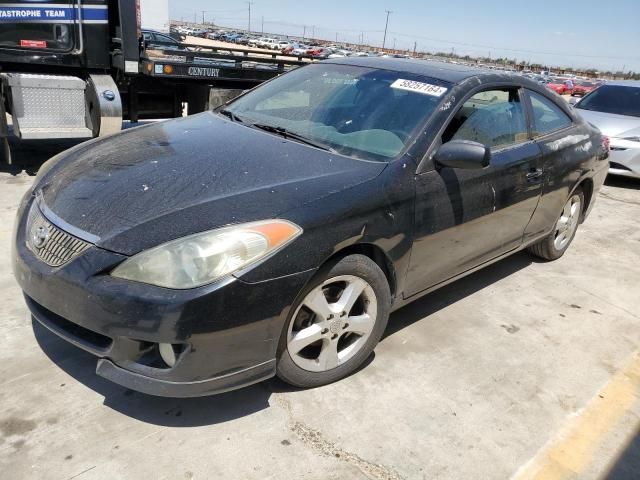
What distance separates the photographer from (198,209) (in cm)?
225

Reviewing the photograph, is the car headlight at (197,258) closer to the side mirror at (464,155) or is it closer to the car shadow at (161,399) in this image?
the car shadow at (161,399)

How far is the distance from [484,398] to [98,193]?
7.19 feet

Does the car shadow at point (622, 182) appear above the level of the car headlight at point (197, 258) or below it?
below

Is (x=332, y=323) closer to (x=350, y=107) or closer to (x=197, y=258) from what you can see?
(x=197, y=258)

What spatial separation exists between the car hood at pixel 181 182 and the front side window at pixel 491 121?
0.72 meters

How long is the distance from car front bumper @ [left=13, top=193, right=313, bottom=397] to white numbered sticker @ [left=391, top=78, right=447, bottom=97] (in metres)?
1.52

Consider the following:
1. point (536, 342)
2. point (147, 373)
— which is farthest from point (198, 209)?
point (536, 342)

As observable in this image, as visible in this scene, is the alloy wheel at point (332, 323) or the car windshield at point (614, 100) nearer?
the alloy wheel at point (332, 323)

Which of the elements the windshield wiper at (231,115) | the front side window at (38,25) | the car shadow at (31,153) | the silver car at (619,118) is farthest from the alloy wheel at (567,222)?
the front side window at (38,25)

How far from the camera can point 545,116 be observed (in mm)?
4008

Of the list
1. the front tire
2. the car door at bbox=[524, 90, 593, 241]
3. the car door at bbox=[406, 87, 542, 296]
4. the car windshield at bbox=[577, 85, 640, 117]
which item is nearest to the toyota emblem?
the front tire

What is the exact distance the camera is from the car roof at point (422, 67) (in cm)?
333

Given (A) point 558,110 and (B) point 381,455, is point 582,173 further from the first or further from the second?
(B) point 381,455

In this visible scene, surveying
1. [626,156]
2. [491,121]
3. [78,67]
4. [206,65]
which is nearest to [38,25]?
[78,67]
